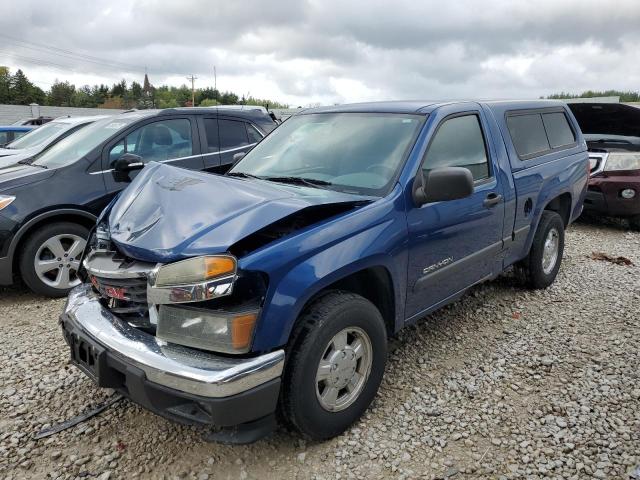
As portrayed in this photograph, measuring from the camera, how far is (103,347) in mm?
2369

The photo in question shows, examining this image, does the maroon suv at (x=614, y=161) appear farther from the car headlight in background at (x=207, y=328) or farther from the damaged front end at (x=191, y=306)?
the car headlight in background at (x=207, y=328)

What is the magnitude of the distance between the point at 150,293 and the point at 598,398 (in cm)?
272

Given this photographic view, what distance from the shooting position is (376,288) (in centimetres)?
291

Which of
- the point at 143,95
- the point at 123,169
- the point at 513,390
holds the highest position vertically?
the point at 143,95

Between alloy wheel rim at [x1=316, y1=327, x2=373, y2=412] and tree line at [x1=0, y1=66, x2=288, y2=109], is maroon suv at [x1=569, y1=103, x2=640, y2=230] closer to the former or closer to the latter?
alloy wheel rim at [x1=316, y1=327, x2=373, y2=412]

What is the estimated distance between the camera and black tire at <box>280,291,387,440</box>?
2357 millimetres

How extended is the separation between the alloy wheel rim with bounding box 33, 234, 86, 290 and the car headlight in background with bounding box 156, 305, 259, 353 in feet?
9.33

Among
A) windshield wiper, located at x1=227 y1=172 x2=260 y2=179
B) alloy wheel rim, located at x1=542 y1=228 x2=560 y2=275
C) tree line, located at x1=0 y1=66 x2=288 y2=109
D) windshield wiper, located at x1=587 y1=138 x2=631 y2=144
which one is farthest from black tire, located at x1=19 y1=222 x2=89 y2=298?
tree line, located at x1=0 y1=66 x2=288 y2=109

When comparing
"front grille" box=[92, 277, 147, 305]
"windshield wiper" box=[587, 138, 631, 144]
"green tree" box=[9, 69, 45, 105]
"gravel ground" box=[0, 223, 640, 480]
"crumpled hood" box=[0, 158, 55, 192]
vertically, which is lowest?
"gravel ground" box=[0, 223, 640, 480]

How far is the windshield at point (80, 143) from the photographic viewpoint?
5.11 m

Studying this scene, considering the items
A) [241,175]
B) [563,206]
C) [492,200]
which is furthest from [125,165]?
[563,206]

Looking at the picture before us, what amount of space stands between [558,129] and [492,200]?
1.91 m

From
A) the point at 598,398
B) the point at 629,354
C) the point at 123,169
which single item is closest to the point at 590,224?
the point at 629,354

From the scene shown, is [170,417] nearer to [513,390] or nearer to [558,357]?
[513,390]
